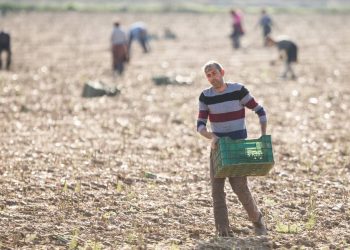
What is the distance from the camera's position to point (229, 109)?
845cm

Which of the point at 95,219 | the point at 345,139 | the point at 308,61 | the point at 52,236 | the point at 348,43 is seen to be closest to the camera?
the point at 52,236

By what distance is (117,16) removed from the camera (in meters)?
59.2

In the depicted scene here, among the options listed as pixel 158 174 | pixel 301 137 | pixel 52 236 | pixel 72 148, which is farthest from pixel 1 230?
pixel 301 137

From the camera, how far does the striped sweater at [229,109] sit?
843 centimetres

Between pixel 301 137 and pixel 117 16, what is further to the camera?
pixel 117 16

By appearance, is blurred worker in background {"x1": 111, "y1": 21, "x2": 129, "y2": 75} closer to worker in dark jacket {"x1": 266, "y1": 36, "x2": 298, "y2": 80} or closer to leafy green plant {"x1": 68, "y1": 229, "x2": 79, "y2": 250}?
→ worker in dark jacket {"x1": 266, "y1": 36, "x2": 298, "y2": 80}

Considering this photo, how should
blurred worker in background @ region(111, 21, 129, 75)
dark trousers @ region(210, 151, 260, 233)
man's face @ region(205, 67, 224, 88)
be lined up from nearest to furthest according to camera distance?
man's face @ region(205, 67, 224, 88)
dark trousers @ region(210, 151, 260, 233)
blurred worker in background @ region(111, 21, 129, 75)

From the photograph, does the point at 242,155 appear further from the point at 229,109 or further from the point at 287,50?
the point at 287,50

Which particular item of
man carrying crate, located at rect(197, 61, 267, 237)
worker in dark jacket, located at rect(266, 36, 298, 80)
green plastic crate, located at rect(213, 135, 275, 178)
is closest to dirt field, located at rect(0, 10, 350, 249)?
man carrying crate, located at rect(197, 61, 267, 237)

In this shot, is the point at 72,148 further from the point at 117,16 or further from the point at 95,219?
the point at 117,16

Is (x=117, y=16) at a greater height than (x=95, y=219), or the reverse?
(x=117, y=16)

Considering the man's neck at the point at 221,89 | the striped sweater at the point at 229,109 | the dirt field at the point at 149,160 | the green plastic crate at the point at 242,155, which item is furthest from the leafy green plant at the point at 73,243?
the man's neck at the point at 221,89

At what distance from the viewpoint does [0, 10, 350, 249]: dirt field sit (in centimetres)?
885

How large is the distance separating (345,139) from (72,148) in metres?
5.23
